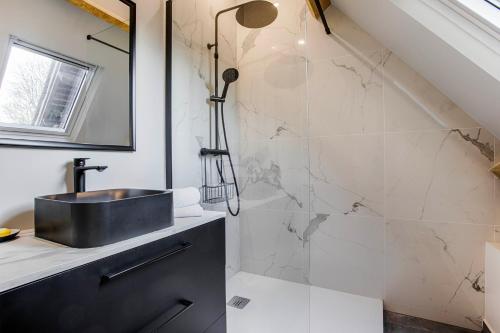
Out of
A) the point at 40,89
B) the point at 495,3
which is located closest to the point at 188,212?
the point at 40,89

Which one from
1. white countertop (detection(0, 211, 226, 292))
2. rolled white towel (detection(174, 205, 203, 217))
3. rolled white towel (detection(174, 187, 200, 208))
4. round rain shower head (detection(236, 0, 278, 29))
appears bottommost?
white countertop (detection(0, 211, 226, 292))

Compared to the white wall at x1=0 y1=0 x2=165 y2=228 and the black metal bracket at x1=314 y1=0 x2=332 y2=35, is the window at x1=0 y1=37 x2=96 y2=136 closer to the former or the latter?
the white wall at x1=0 y1=0 x2=165 y2=228

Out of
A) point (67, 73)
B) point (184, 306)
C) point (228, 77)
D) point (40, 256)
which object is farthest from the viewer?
point (228, 77)

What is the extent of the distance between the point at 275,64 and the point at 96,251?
1.70 m

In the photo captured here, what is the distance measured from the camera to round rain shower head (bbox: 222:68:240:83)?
2.04m

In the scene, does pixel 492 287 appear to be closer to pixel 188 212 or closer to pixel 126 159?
pixel 188 212

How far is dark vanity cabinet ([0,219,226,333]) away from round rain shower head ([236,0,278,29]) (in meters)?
1.59

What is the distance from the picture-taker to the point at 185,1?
5.71 ft

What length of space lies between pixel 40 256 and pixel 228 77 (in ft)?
5.51

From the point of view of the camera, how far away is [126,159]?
4.46 ft

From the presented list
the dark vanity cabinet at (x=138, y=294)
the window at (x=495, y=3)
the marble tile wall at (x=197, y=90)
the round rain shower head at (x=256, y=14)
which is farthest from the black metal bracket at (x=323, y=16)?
the dark vanity cabinet at (x=138, y=294)

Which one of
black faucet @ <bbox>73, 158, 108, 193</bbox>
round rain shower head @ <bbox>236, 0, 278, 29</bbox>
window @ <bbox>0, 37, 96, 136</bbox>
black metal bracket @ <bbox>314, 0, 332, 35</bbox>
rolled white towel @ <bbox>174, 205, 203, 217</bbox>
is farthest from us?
round rain shower head @ <bbox>236, 0, 278, 29</bbox>

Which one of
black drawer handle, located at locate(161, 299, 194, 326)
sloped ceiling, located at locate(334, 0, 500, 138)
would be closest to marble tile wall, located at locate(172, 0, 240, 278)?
black drawer handle, located at locate(161, 299, 194, 326)

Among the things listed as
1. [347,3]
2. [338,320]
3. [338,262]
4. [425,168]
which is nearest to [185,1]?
[347,3]
